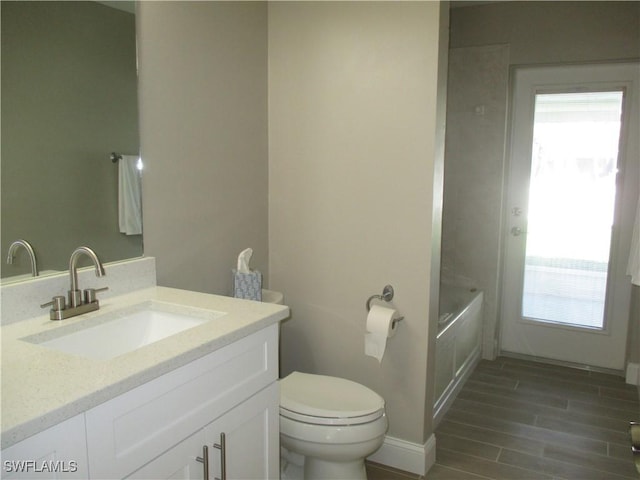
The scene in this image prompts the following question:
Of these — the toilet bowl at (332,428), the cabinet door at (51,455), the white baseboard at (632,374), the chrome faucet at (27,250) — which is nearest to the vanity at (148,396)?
the cabinet door at (51,455)

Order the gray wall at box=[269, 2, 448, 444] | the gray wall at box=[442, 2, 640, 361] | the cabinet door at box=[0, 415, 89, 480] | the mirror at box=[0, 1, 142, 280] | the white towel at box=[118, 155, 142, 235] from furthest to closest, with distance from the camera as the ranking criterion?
the gray wall at box=[442, 2, 640, 361] < the gray wall at box=[269, 2, 448, 444] < the white towel at box=[118, 155, 142, 235] < the mirror at box=[0, 1, 142, 280] < the cabinet door at box=[0, 415, 89, 480]

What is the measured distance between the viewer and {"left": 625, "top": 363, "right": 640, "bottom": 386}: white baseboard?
3.33 m

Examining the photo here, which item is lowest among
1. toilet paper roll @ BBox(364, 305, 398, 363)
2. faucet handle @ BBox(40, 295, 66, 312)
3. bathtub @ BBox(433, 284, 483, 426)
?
bathtub @ BBox(433, 284, 483, 426)

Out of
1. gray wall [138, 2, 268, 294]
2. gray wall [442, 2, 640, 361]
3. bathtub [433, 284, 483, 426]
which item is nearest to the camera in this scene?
gray wall [138, 2, 268, 294]

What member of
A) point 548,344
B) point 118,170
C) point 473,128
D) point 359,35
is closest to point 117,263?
point 118,170

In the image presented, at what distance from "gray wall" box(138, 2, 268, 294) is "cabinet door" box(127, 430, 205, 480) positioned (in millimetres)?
826

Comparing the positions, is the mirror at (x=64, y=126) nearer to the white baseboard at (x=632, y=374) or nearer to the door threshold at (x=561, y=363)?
the door threshold at (x=561, y=363)

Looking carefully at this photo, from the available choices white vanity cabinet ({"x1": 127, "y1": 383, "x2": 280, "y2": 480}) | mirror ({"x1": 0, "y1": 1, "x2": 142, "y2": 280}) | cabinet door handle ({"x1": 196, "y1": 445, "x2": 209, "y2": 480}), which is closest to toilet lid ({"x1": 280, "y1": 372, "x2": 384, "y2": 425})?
white vanity cabinet ({"x1": 127, "y1": 383, "x2": 280, "y2": 480})

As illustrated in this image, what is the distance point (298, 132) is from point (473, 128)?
1777 millimetres

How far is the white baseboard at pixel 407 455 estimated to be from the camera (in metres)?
2.33

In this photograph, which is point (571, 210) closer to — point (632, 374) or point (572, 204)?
point (572, 204)

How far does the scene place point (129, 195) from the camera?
179 centimetres

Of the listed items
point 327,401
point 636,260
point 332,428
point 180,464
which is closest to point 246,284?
point 327,401

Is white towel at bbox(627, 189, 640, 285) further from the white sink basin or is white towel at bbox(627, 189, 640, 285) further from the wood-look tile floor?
the white sink basin
